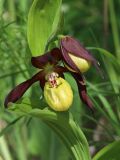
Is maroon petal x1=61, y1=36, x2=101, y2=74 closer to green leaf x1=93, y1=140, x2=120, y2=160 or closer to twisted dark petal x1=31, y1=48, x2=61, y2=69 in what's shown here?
twisted dark petal x1=31, y1=48, x2=61, y2=69

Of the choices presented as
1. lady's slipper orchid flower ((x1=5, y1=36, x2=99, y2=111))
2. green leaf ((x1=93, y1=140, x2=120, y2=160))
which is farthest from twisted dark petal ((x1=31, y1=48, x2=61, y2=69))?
green leaf ((x1=93, y1=140, x2=120, y2=160))

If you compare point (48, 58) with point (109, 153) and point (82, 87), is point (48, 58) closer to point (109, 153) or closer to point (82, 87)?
point (82, 87)

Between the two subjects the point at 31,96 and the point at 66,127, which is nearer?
the point at 66,127

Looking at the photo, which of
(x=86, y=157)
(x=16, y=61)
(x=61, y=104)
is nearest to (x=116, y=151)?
(x=86, y=157)

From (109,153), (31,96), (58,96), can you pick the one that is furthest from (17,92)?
(31,96)

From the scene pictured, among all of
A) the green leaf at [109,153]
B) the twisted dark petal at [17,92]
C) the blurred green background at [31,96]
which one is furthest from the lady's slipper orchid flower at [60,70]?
the blurred green background at [31,96]

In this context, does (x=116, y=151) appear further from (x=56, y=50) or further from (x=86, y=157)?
(x=56, y=50)

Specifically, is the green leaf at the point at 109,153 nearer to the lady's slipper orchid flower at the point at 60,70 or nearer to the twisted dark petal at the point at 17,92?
the lady's slipper orchid flower at the point at 60,70
